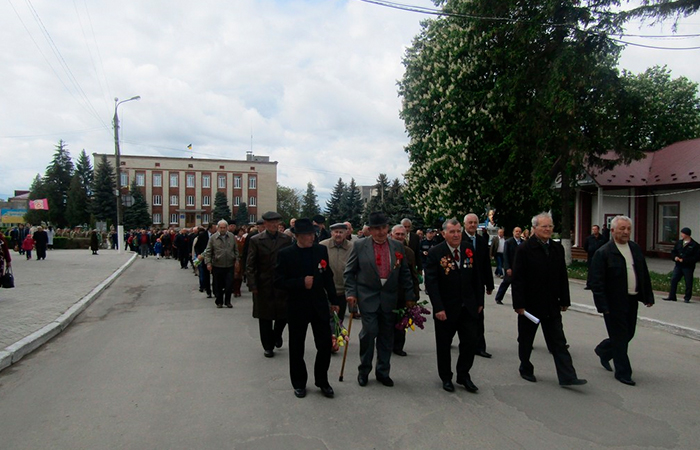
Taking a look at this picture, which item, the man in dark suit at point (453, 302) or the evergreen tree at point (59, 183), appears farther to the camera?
the evergreen tree at point (59, 183)

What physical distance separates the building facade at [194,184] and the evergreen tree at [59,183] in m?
9.18

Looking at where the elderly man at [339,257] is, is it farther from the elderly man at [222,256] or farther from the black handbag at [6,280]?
the black handbag at [6,280]

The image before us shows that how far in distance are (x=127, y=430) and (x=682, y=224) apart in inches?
1097

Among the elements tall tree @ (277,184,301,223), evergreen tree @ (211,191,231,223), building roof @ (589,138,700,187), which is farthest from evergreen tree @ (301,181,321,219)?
building roof @ (589,138,700,187)

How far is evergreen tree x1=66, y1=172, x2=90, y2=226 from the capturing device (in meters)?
74.5

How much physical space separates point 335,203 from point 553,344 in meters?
71.2

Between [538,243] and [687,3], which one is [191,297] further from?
[687,3]

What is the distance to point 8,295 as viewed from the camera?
1251 centimetres

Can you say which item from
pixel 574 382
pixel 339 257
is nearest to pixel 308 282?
pixel 339 257

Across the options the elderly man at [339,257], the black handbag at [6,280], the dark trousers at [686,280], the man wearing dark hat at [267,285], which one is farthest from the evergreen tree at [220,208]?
the man wearing dark hat at [267,285]

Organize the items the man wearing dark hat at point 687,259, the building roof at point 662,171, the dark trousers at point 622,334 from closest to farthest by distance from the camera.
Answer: the dark trousers at point 622,334, the man wearing dark hat at point 687,259, the building roof at point 662,171

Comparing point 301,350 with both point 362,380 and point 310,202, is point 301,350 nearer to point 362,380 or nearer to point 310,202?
point 362,380

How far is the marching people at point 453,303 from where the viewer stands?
545cm

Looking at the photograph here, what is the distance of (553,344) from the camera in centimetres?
569
